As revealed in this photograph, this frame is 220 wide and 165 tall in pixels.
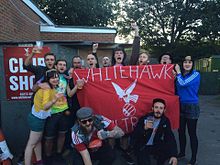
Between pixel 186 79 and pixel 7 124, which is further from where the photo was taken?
pixel 7 124

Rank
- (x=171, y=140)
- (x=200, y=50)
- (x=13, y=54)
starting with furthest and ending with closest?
(x=200, y=50)
(x=13, y=54)
(x=171, y=140)

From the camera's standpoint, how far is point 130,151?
5305mm

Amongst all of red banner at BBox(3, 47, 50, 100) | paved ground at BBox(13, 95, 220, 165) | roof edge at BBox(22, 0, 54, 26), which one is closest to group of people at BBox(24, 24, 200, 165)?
paved ground at BBox(13, 95, 220, 165)

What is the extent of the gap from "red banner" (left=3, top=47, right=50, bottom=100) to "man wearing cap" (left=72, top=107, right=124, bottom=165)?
1.72 m

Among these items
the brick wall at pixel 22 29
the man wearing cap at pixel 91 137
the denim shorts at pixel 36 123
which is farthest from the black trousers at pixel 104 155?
the brick wall at pixel 22 29

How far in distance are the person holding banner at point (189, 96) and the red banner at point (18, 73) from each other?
2.47 meters

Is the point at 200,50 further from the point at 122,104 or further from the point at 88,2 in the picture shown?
the point at 122,104

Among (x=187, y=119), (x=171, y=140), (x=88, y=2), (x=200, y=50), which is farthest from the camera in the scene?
(x=200, y=50)

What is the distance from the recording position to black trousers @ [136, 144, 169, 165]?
185 inches

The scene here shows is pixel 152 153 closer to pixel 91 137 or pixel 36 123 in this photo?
pixel 91 137

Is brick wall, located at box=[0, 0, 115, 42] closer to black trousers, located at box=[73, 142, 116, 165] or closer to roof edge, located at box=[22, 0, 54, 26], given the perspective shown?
roof edge, located at box=[22, 0, 54, 26]

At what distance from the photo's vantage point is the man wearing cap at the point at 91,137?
13.7ft

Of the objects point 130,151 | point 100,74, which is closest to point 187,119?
point 130,151

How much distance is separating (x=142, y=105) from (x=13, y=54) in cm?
246
